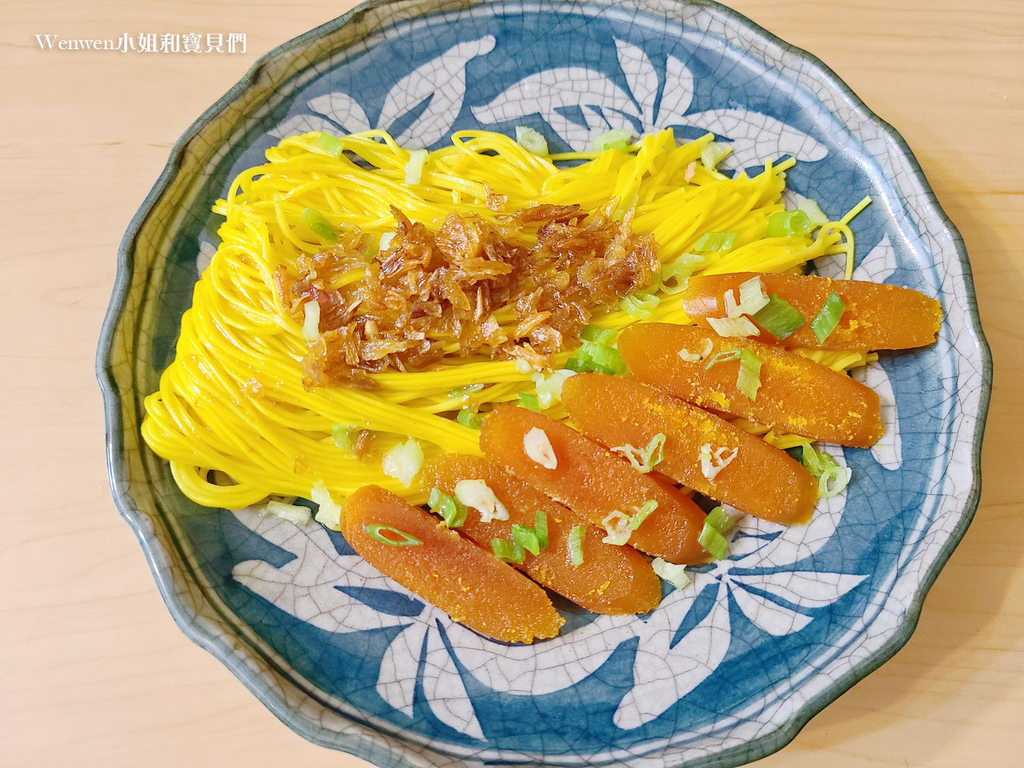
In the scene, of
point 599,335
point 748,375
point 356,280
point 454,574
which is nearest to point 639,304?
point 599,335

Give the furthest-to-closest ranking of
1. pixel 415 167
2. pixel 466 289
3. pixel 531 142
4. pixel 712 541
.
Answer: pixel 531 142, pixel 415 167, pixel 466 289, pixel 712 541

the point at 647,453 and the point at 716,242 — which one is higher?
the point at 716,242

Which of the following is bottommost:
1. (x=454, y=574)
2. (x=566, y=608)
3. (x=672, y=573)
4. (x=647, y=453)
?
(x=566, y=608)

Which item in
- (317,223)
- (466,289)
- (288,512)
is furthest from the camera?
(317,223)

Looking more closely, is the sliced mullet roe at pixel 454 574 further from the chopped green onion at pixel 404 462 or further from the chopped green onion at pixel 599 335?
the chopped green onion at pixel 599 335

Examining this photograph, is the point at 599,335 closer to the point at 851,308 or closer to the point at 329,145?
the point at 851,308

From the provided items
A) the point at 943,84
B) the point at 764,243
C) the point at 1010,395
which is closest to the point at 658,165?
the point at 764,243

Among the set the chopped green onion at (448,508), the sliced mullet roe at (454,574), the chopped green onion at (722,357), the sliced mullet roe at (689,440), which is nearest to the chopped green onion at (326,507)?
the sliced mullet roe at (454,574)
